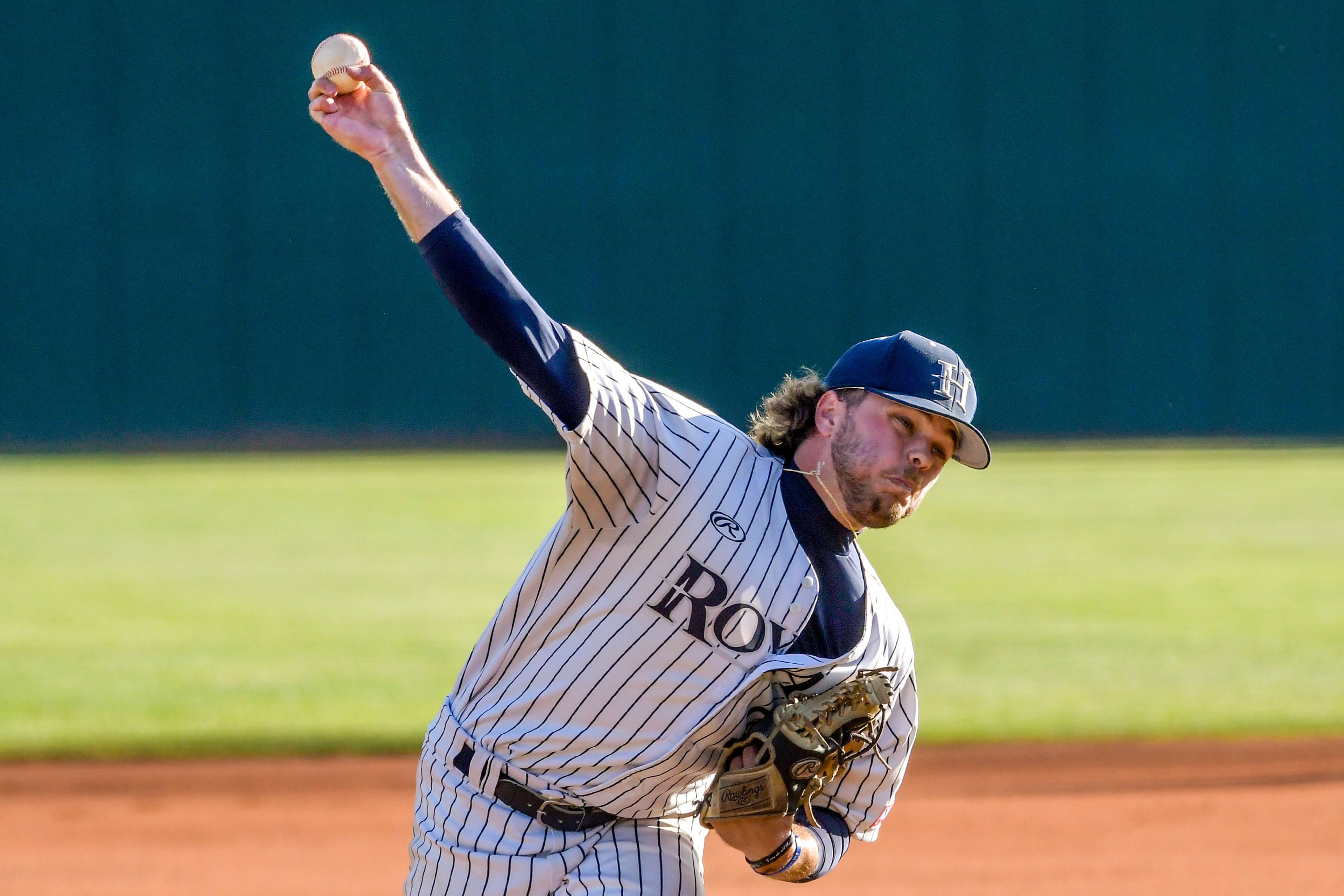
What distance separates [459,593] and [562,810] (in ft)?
20.0

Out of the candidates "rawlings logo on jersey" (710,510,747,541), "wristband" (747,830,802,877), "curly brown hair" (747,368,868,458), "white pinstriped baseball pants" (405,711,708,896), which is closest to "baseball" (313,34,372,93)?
"rawlings logo on jersey" (710,510,747,541)

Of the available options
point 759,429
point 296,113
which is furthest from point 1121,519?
point 759,429

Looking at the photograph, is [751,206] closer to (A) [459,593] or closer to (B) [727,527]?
(A) [459,593]

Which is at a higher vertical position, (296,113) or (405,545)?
(296,113)

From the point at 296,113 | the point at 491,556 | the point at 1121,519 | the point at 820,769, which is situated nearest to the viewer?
the point at 820,769

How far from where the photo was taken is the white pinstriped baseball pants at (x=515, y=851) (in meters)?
2.27

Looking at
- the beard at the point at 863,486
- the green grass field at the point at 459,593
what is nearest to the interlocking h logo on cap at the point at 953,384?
the beard at the point at 863,486

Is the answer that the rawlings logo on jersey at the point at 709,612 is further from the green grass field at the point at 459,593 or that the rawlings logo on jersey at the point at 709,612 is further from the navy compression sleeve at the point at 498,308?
the green grass field at the point at 459,593

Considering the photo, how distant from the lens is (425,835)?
2.39 meters

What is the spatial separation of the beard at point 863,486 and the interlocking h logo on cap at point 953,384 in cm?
12

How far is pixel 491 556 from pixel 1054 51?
740 cm

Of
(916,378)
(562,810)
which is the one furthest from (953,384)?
(562,810)

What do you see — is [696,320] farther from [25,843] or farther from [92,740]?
[25,843]

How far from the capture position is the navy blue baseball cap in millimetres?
2191
